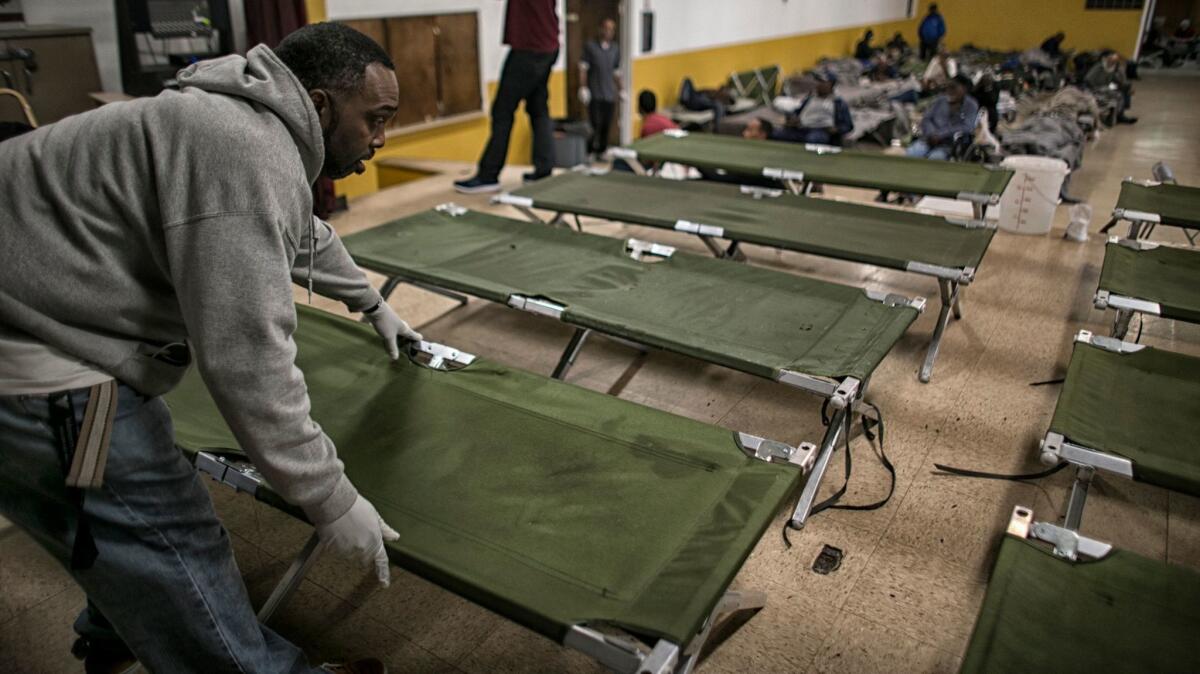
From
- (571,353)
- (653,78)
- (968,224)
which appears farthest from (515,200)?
(653,78)

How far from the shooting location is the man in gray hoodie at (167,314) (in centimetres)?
104

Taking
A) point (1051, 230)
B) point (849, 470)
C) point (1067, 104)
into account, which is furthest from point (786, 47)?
point (849, 470)

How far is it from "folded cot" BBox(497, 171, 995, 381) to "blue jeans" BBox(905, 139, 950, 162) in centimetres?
244

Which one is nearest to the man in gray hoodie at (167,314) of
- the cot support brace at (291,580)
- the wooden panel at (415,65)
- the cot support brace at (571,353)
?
the cot support brace at (291,580)

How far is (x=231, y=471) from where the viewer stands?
1669 millimetres

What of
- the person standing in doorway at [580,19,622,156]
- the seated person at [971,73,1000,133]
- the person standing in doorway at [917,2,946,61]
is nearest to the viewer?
the seated person at [971,73,1000,133]

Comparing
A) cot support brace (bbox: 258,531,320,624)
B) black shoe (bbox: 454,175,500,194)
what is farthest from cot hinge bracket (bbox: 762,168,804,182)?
cot support brace (bbox: 258,531,320,624)

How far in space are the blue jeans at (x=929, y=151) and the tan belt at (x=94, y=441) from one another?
5.62m

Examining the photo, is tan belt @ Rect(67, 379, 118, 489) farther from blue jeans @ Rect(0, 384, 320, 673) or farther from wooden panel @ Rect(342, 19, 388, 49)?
wooden panel @ Rect(342, 19, 388, 49)

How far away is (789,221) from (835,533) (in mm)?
1723

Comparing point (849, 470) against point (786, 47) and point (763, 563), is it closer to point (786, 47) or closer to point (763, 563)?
point (763, 563)

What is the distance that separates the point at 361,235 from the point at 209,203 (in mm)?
2292

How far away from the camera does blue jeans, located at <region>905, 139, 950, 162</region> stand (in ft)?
18.8

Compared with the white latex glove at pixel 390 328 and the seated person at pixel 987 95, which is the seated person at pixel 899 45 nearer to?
the seated person at pixel 987 95
